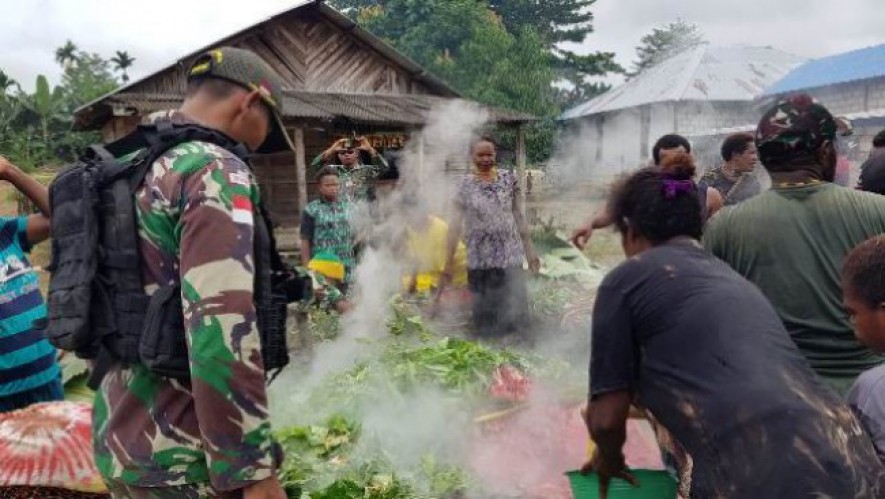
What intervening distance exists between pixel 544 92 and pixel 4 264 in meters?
Answer: 23.0

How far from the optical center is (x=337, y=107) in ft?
41.7

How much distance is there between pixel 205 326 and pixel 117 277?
36cm

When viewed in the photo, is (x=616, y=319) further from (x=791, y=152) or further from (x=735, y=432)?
(x=791, y=152)

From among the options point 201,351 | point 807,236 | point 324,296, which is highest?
point 807,236

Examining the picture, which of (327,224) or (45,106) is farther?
(45,106)

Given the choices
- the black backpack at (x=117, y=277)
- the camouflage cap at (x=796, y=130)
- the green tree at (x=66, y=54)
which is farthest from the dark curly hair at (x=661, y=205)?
the green tree at (x=66, y=54)

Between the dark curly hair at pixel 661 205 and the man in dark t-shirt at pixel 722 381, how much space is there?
0.21 ft

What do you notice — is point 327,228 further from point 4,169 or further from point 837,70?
point 837,70

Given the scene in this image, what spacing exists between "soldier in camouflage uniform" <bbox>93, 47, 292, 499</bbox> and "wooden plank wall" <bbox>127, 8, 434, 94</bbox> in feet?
36.9

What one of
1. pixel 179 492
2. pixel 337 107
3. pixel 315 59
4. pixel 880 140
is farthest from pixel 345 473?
pixel 315 59

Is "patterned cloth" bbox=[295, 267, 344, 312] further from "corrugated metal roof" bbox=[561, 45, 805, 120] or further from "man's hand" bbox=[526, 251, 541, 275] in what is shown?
"corrugated metal roof" bbox=[561, 45, 805, 120]

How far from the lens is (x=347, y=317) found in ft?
21.5

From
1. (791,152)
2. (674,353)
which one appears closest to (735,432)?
(674,353)

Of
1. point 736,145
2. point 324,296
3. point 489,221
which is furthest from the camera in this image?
point 324,296
